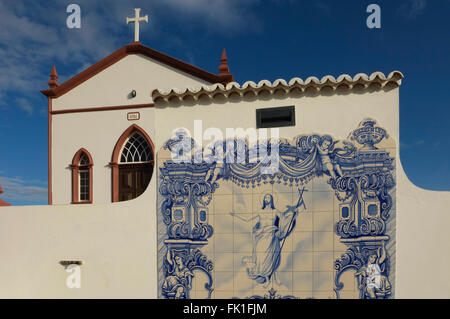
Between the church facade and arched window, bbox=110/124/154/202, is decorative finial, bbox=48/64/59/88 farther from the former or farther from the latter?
the church facade

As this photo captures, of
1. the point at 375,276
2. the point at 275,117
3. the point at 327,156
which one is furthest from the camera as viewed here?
the point at 275,117

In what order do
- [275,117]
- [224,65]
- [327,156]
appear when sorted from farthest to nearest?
[224,65]
[275,117]
[327,156]

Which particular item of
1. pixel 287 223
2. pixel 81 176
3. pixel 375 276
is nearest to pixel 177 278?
pixel 287 223

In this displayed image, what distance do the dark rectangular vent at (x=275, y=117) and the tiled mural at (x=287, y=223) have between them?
317 mm

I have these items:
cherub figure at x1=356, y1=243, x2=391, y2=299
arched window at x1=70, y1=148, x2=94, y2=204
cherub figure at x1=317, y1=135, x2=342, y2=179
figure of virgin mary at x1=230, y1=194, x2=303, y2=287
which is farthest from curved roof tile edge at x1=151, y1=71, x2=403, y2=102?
arched window at x1=70, y1=148, x2=94, y2=204

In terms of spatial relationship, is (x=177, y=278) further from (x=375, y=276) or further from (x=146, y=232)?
(x=375, y=276)

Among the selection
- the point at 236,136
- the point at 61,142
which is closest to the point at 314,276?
the point at 236,136

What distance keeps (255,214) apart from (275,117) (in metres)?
1.40

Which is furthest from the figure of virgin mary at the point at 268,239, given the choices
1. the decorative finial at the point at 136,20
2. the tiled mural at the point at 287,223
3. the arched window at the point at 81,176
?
the decorative finial at the point at 136,20

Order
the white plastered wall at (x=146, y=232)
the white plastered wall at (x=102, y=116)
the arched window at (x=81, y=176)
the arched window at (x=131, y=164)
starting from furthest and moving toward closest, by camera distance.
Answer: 1. the arched window at (x=81, y=176)
2. the white plastered wall at (x=102, y=116)
3. the arched window at (x=131, y=164)
4. the white plastered wall at (x=146, y=232)

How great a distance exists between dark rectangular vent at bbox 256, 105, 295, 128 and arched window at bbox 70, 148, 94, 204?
5620 millimetres

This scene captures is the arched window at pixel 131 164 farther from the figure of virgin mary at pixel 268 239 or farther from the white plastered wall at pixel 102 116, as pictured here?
the figure of virgin mary at pixel 268 239

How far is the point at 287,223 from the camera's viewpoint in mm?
3920

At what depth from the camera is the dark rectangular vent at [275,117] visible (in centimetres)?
405
